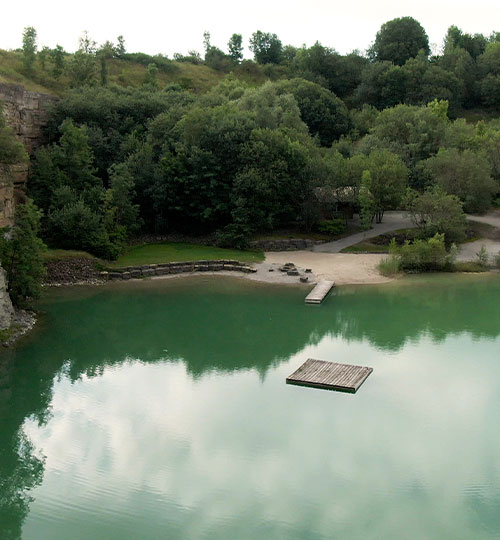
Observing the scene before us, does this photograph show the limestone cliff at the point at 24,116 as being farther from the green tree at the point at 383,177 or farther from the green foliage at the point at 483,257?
the green foliage at the point at 483,257

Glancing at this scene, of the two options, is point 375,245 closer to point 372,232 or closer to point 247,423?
Result: point 372,232

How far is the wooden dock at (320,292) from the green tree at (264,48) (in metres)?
53.0

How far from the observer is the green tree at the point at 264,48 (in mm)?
75625

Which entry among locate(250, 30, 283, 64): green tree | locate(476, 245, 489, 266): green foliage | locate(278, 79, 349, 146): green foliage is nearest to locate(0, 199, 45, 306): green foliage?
locate(476, 245, 489, 266): green foliage

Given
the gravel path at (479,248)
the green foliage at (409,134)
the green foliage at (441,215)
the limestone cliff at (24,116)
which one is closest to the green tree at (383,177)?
the green foliage at (441,215)

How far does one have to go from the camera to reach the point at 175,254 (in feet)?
108

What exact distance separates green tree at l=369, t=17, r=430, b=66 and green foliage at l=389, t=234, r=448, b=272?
158 ft

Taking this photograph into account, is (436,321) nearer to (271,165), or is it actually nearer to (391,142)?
(271,165)

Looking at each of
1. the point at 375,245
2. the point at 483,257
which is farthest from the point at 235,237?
the point at 483,257

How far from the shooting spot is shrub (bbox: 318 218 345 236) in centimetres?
3650

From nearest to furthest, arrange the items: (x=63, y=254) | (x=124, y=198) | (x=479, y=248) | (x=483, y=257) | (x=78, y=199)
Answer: (x=63, y=254)
(x=483, y=257)
(x=78, y=199)
(x=124, y=198)
(x=479, y=248)

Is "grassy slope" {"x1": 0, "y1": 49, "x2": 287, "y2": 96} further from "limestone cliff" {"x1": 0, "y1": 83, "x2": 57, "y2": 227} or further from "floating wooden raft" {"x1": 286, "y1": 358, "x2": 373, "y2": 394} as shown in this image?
"floating wooden raft" {"x1": 286, "y1": 358, "x2": 373, "y2": 394}

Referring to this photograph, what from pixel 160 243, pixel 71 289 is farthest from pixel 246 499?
pixel 160 243

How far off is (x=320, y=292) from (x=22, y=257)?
12.0 m
